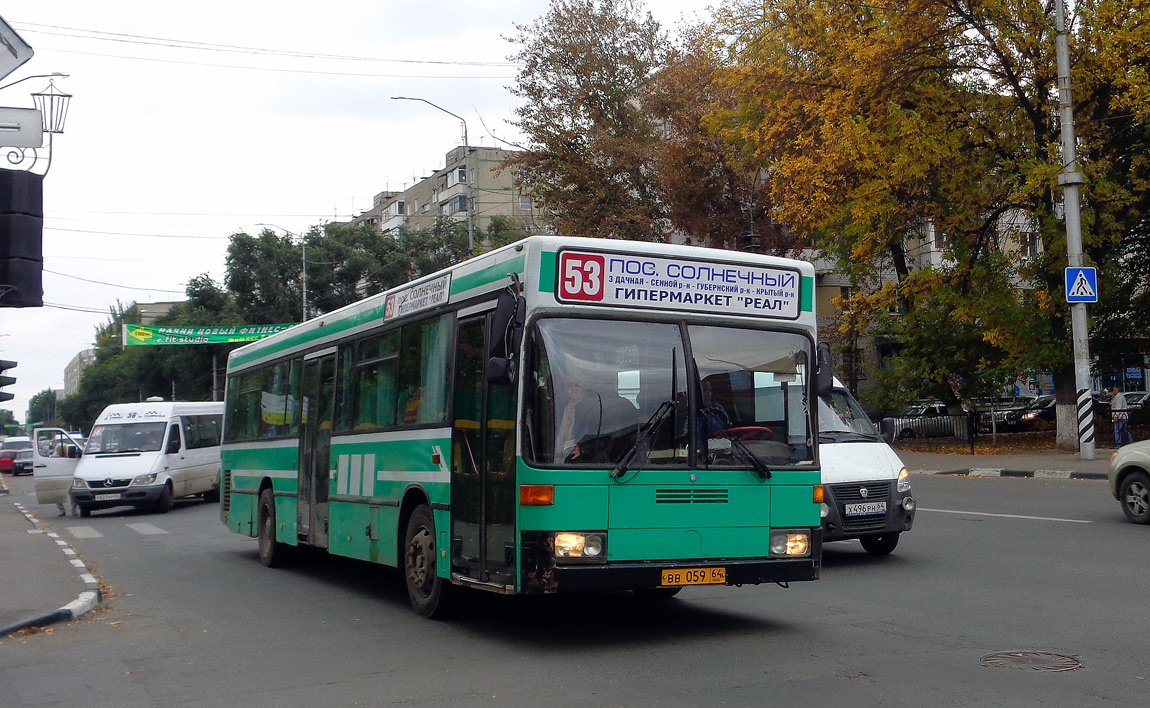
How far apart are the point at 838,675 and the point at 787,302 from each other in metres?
2.99

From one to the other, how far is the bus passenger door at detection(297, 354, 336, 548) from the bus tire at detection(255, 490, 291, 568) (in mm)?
1334

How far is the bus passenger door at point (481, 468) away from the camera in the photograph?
26.4ft

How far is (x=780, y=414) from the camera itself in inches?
339

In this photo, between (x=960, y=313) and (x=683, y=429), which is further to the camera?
(x=960, y=313)

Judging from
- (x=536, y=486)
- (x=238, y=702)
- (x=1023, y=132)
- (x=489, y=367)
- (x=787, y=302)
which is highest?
(x=1023, y=132)

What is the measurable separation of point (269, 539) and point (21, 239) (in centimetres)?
656

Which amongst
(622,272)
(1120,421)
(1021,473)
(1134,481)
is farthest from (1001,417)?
(622,272)

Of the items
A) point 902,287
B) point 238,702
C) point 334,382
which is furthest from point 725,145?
point 238,702

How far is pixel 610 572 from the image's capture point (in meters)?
7.88

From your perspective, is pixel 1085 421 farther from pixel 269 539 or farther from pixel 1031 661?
pixel 1031 661

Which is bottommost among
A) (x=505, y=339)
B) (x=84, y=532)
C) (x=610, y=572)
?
(x=84, y=532)

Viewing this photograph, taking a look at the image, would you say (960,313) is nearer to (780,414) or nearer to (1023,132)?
(1023,132)

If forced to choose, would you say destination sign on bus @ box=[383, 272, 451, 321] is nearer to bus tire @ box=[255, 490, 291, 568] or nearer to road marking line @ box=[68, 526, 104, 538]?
bus tire @ box=[255, 490, 291, 568]

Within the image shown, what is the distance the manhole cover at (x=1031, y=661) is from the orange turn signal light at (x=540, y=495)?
283cm
